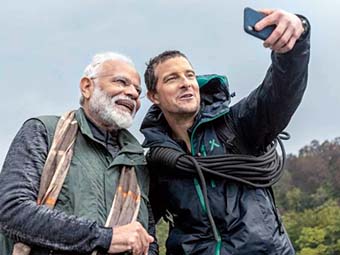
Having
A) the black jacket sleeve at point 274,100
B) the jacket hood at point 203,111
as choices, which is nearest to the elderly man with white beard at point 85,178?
the jacket hood at point 203,111

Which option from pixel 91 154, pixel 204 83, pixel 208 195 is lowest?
pixel 208 195

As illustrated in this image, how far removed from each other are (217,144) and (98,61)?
0.90 m

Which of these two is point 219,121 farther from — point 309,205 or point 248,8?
point 309,205

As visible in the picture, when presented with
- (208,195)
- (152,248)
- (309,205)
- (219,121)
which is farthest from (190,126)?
(309,205)

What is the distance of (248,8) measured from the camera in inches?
121

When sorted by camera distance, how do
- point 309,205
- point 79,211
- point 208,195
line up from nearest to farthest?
point 79,211, point 208,195, point 309,205

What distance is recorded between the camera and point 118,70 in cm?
411

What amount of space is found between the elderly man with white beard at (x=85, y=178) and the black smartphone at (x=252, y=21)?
1165 mm

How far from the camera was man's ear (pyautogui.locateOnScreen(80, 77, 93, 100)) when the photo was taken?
13.5ft

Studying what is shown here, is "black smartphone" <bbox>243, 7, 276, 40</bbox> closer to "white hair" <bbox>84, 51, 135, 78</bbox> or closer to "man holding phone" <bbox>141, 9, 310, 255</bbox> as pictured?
"man holding phone" <bbox>141, 9, 310, 255</bbox>

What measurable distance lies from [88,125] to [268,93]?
105 cm

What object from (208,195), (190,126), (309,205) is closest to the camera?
(208,195)

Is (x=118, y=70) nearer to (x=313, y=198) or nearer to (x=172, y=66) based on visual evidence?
(x=172, y=66)

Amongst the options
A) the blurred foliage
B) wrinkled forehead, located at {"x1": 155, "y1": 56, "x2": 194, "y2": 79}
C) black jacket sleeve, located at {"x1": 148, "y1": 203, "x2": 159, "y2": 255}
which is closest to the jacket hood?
wrinkled forehead, located at {"x1": 155, "y1": 56, "x2": 194, "y2": 79}
